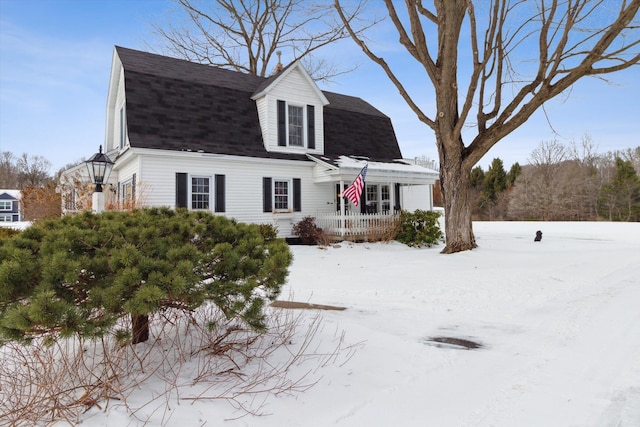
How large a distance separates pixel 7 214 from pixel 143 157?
1746 inches

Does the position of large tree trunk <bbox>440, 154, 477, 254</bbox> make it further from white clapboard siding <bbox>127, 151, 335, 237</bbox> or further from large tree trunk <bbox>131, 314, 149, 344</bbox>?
large tree trunk <bbox>131, 314, 149, 344</bbox>

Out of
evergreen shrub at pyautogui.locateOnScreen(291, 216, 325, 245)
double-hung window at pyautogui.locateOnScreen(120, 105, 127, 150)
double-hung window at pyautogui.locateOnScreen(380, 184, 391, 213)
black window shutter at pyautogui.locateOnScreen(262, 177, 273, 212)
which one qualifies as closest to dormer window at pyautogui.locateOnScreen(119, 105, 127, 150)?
double-hung window at pyautogui.locateOnScreen(120, 105, 127, 150)

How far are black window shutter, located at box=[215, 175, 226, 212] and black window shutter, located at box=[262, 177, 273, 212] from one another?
5.25 ft

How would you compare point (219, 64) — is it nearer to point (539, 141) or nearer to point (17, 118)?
point (17, 118)

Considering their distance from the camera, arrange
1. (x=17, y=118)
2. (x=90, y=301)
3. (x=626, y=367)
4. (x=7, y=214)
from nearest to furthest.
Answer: (x=90, y=301) → (x=626, y=367) → (x=17, y=118) → (x=7, y=214)

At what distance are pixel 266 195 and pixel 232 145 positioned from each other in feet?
7.45

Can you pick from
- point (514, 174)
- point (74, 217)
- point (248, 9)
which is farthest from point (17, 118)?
point (514, 174)

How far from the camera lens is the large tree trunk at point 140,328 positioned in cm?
325

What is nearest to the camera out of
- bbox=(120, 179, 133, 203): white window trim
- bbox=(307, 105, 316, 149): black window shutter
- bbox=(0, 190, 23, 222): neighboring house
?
bbox=(120, 179, 133, 203): white window trim

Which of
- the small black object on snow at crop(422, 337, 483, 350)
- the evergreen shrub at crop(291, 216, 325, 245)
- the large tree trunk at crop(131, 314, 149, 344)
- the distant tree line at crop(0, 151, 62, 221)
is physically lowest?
the small black object on snow at crop(422, 337, 483, 350)

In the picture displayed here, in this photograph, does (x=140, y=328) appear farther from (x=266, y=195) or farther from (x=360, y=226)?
(x=360, y=226)

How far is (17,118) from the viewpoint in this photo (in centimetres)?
2458

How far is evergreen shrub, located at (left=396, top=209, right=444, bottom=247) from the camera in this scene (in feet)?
44.4

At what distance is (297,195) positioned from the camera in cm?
1494
